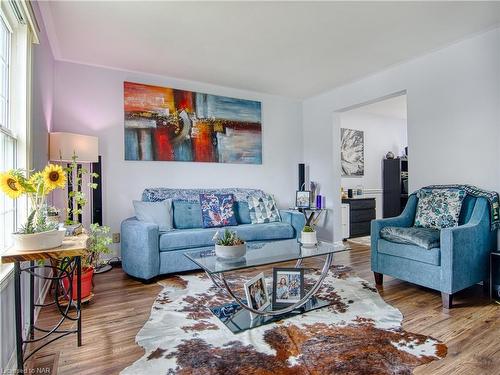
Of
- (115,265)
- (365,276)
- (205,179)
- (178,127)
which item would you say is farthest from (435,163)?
(115,265)

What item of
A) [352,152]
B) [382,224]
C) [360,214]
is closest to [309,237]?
[382,224]

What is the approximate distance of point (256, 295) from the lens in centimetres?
217

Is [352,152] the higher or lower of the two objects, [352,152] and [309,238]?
the higher

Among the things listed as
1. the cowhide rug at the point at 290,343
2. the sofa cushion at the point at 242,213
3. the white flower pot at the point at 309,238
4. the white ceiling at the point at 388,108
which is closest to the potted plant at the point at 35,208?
the cowhide rug at the point at 290,343

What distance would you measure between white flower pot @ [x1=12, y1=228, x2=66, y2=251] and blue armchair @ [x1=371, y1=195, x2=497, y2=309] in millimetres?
2681

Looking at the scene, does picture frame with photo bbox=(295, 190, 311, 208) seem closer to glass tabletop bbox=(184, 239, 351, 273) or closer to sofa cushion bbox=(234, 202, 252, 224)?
sofa cushion bbox=(234, 202, 252, 224)

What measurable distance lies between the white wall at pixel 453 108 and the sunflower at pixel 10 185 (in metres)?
3.64

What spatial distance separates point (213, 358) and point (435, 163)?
9.85 ft

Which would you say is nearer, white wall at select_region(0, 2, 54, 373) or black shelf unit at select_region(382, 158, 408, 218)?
white wall at select_region(0, 2, 54, 373)

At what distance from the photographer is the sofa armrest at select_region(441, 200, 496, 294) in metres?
2.34

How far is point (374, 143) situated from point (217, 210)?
13.0 feet

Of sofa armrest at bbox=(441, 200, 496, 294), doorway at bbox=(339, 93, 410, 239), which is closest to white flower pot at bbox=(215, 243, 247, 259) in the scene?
sofa armrest at bbox=(441, 200, 496, 294)

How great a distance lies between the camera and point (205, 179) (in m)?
4.26

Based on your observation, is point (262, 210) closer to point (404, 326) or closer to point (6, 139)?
point (404, 326)
